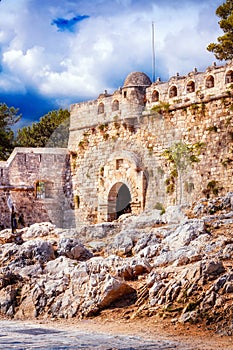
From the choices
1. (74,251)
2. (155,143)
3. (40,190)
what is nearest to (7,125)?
(40,190)

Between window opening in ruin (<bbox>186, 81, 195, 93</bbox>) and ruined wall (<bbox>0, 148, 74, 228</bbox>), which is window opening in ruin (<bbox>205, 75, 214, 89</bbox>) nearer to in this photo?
window opening in ruin (<bbox>186, 81, 195, 93</bbox>)

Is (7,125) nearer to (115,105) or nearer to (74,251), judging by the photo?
(115,105)

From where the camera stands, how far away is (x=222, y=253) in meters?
13.9

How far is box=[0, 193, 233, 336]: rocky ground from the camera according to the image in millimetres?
11164

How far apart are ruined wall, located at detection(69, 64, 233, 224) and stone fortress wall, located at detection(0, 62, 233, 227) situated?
0.04 meters

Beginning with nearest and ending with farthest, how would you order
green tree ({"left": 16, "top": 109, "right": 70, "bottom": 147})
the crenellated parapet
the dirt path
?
the dirt path → the crenellated parapet → green tree ({"left": 16, "top": 109, "right": 70, "bottom": 147})

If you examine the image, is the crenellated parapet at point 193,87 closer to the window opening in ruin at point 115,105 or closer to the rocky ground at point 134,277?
the window opening in ruin at point 115,105

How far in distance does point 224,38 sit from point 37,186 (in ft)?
36.5

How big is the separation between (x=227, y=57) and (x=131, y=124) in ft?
20.6

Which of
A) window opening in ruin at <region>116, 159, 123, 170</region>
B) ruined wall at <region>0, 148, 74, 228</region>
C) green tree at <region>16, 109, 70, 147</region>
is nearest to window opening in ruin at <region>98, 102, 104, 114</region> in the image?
window opening in ruin at <region>116, 159, 123, 170</region>

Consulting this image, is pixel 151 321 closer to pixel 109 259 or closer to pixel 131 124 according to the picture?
pixel 109 259

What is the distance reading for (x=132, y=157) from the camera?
26.2 meters

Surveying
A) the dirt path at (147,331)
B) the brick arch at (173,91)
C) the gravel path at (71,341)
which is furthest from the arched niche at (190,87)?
the gravel path at (71,341)

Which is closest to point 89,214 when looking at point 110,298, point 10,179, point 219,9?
point 10,179
